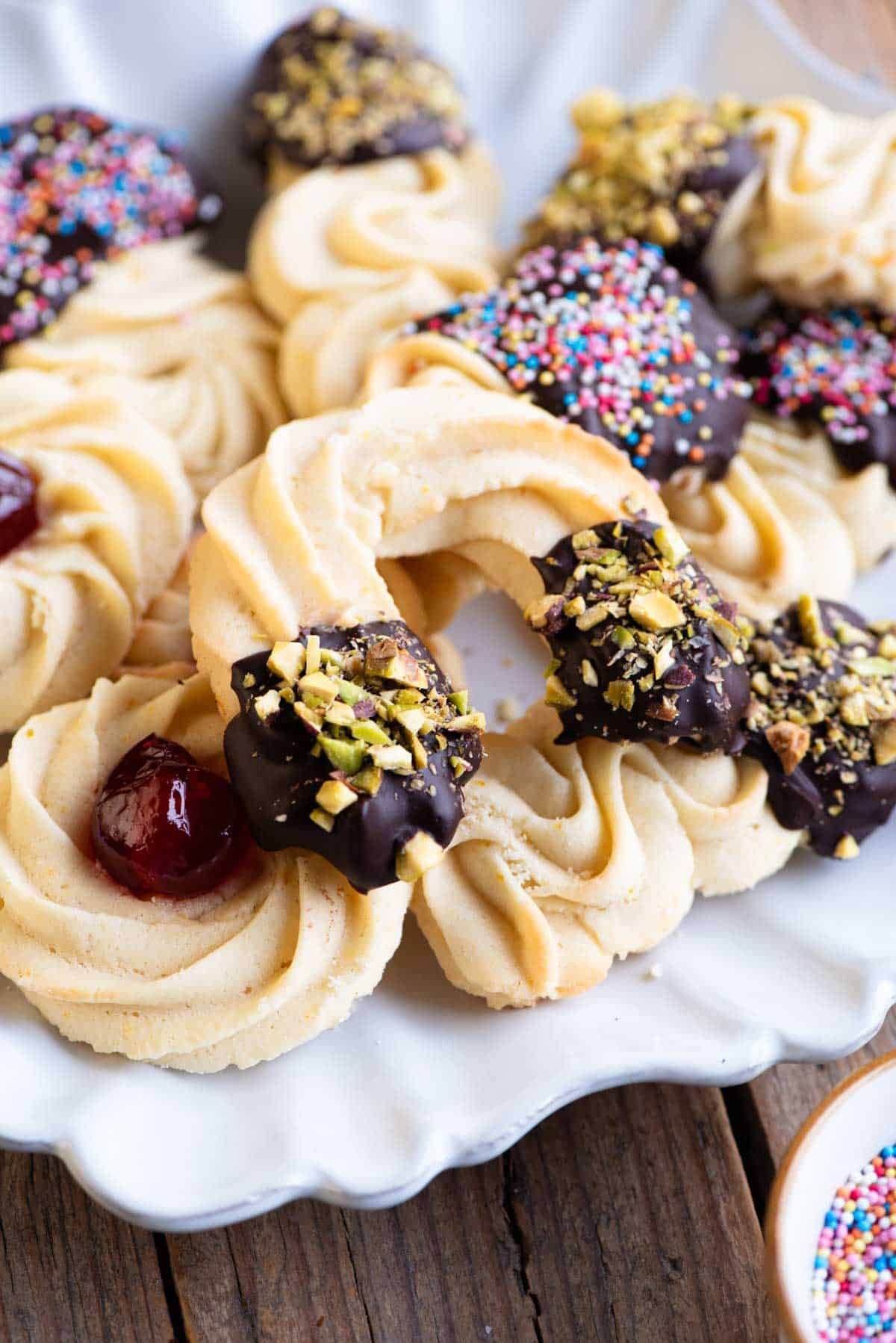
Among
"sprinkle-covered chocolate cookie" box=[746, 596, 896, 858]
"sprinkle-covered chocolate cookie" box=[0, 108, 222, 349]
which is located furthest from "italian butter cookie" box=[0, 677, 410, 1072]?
"sprinkle-covered chocolate cookie" box=[0, 108, 222, 349]

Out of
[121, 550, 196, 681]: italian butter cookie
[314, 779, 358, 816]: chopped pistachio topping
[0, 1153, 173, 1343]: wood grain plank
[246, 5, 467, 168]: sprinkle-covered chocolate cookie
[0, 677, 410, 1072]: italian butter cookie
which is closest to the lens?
[314, 779, 358, 816]: chopped pistachio topping

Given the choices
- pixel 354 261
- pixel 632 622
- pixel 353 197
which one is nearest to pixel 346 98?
pixel 353 197

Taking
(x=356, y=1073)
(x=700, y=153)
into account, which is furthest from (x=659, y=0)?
(x=356, y=1073)

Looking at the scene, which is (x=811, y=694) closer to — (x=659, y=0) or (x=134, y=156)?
(x=134, y=156)

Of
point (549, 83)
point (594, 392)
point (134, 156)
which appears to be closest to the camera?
point (594, 392)

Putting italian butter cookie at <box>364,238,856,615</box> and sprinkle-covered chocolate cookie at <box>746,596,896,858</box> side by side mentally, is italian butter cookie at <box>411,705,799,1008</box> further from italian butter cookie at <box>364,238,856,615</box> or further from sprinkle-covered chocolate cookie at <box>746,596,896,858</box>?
italian butter cookie at <box>364,238,856,615</box>

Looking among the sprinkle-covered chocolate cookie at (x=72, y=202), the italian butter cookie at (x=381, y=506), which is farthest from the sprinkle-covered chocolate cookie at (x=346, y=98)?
the italian butter cookie at (x=381, y=506)
